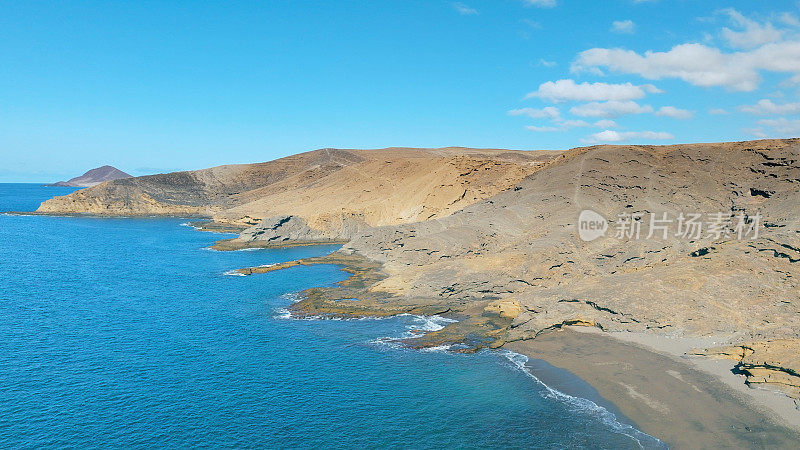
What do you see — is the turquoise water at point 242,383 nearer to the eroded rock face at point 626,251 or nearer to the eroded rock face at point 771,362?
the eroded rock face at point 626,251

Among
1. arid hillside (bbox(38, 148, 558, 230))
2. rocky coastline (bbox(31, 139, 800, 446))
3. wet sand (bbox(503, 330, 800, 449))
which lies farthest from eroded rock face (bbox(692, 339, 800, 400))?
arid hillside (bbox(38, 148, 558, 230))

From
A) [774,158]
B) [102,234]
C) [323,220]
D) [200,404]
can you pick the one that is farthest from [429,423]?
[102,234]

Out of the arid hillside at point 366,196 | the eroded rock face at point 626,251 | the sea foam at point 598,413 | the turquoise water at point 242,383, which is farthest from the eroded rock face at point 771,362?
the arid hillside at point 366,196

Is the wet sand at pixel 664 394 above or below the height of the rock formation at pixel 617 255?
below

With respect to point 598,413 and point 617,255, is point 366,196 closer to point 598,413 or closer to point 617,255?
point 617,255

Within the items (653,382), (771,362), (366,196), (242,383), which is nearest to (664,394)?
(653,382)

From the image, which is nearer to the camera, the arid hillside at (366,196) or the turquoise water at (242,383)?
the turquoise water at (242,383)

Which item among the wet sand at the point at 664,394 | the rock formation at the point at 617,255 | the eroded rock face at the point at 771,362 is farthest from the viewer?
the rock formation at the point at 617,255
